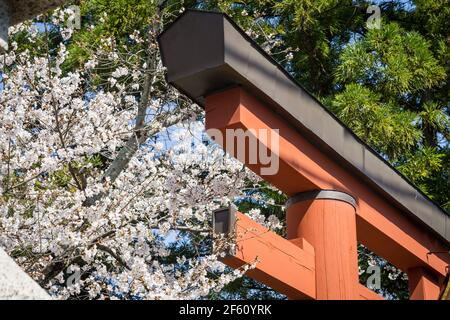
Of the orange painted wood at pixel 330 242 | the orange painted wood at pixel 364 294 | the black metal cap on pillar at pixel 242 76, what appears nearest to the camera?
the black metal cap on pillar at pixel 242 76

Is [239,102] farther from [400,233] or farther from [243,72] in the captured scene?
[400,233]

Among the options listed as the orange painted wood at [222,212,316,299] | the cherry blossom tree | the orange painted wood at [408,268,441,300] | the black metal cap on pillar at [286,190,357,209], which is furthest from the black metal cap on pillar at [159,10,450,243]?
the cherry blossom tree

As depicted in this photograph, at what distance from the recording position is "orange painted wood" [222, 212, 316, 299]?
9.52ft

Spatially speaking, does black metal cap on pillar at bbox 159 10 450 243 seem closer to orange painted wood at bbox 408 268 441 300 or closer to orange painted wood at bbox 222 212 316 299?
orange painted wood at bbox 222 212 316 299

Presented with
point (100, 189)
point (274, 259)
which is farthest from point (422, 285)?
point (100, 189)

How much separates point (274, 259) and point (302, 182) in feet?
1.21

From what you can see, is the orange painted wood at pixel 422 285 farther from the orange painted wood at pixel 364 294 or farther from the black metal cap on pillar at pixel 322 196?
the black metal cap on pillar at pixel 322 196

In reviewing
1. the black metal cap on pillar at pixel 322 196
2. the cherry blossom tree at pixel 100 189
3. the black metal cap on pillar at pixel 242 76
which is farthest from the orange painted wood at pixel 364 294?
the cherry blossom tree at pixel 100 189

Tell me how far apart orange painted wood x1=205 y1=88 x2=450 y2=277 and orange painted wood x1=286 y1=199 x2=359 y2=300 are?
0.30ft

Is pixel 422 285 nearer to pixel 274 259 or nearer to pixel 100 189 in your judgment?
pixel 274 259

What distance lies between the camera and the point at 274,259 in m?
3.07

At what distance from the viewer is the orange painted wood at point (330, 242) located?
3197mm
